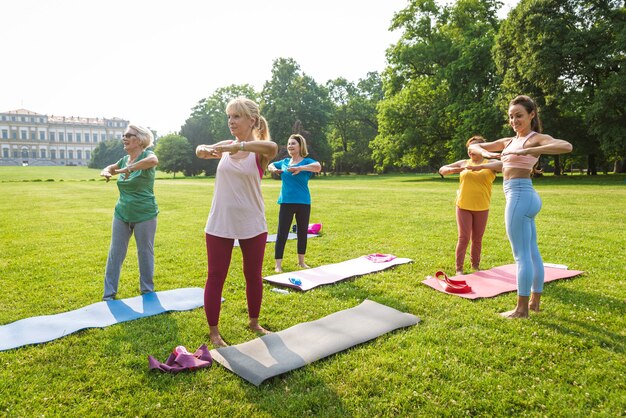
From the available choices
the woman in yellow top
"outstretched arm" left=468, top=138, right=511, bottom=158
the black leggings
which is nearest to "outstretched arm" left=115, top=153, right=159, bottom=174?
the black leggings

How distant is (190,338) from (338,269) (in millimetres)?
3035

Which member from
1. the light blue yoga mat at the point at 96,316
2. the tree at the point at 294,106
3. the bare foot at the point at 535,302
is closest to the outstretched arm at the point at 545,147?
the bare foot at the point at 535,302

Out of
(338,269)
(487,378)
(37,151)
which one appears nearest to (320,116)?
(338,269)

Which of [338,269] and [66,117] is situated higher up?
[66,117]

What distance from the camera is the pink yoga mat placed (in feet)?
17.7

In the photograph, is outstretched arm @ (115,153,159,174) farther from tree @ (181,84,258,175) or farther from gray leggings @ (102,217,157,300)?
tree @ (181,84,258,175)

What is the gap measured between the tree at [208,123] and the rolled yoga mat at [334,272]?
54248 mm

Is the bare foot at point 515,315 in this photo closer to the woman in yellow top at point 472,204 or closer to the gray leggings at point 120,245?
the woman in yellow top at point 472,204

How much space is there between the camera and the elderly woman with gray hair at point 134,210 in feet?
17.2

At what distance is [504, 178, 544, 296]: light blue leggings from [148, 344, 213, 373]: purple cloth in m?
3.29

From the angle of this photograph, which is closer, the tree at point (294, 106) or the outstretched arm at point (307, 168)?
the outstretched arm at point (307, 168)

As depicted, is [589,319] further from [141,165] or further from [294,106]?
[294,106]

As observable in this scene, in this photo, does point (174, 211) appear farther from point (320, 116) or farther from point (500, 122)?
point (320, 116)

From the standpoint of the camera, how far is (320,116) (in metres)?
52.2
